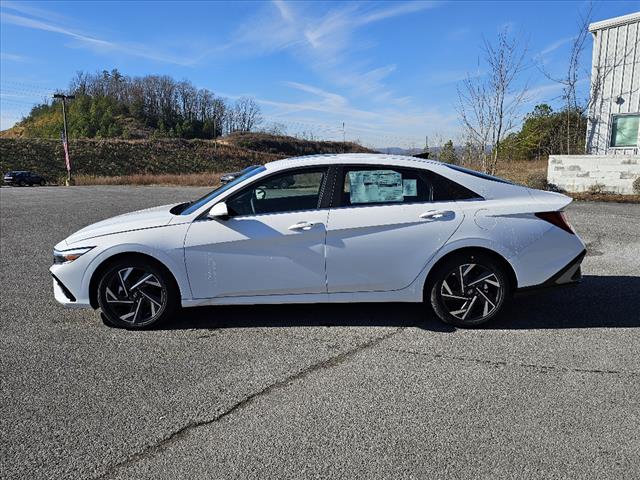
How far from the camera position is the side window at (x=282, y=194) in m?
4.38

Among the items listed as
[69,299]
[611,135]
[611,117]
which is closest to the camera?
[69,299]

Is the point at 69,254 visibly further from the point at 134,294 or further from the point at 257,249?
the point at 257,249

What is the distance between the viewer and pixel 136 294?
439cm

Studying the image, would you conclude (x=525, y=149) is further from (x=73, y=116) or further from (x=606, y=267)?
(x=73, y=116)

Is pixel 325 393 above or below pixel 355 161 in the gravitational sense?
below

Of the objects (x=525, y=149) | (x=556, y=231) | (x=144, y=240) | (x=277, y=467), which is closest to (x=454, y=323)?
(x=556, y=231)

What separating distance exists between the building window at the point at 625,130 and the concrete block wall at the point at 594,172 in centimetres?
141

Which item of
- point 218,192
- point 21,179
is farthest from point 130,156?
point 218,192

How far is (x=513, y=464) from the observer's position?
246cm

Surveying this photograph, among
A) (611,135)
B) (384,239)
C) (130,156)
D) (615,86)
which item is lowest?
(384,239)

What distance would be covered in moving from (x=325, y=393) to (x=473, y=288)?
1808mm

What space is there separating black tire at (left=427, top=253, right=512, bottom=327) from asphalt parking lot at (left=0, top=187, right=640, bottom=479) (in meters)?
0.19

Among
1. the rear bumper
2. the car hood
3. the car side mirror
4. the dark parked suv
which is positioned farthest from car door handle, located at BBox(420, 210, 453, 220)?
the dark parked suv

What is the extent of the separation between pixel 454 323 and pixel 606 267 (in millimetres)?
3463
